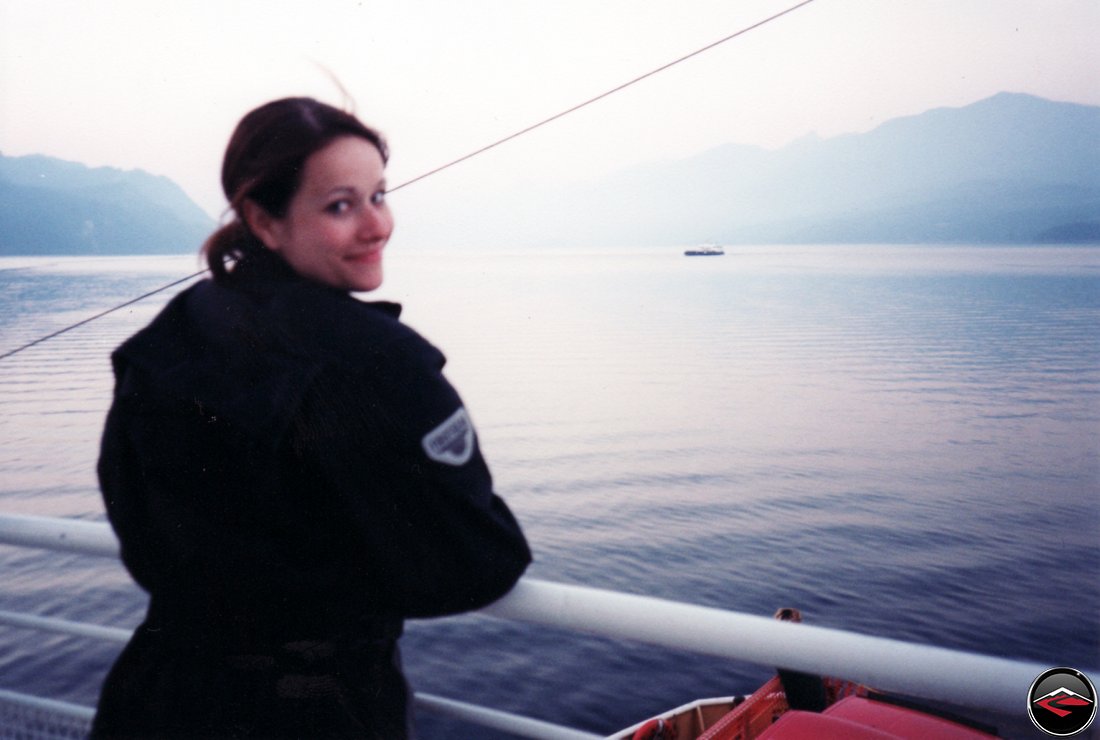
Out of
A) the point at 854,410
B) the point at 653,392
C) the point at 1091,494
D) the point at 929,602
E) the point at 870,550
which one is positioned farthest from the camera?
the point at 653,392

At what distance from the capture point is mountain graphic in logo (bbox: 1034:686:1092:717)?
98 centimetres

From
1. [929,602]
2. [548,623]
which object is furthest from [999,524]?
[548,623]

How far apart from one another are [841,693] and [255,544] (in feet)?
12.6

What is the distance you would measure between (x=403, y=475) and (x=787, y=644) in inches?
20.4

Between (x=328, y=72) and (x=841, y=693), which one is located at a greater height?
(x=328, y=72)

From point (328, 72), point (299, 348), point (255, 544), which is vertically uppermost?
point (328, 72)

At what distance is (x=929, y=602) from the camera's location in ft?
34.7

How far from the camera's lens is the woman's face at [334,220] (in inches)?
45.8

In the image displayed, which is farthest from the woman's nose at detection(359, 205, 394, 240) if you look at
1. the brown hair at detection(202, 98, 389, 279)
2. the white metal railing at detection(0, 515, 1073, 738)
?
the white metal railing at detection(0, 515, 1073, 738)

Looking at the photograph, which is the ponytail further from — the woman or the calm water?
the calm water

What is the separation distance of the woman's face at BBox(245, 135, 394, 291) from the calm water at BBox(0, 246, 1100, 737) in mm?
4569

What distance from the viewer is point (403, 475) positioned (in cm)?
96

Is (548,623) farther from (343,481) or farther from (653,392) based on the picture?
(653,392)

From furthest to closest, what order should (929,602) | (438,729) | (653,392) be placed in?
(653,392) < (929,602) < (438,729)
